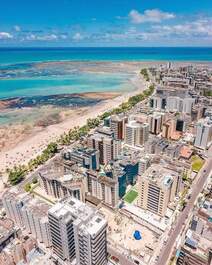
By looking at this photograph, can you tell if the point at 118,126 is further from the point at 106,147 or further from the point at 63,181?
the point at 63,181

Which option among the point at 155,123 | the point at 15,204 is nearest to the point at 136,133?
the point at 155,123

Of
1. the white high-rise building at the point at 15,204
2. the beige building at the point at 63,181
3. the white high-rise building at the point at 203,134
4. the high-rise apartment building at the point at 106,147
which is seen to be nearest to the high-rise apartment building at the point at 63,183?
the beige building at the point at 63,181

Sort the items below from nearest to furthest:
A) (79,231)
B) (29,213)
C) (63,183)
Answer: (79,231) < (29,213) < (63,183)

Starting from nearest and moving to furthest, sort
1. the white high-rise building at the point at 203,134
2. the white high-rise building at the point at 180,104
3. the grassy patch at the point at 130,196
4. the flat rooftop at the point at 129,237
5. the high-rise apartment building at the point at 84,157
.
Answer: the flat rooftop at the point at 129,237, the grassy patch at the point at 130,196, the high-rise apartment building at the point at 84,157, the white high-rise building at the point at 203,134, the white high-rise building at the point at 180,104

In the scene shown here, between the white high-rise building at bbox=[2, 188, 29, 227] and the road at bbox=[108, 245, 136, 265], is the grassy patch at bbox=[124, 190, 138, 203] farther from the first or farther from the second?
the white high-rise building at bbox=[2, 188, 29, 227]

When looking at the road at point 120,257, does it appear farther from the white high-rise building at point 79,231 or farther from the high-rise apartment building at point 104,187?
the high-rise apartment building at point 104,187

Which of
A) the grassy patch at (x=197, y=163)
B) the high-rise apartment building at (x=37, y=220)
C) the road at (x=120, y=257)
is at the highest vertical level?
the high-rise apartment building at (x=37, y=220)

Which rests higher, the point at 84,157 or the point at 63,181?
the point at 84,157
